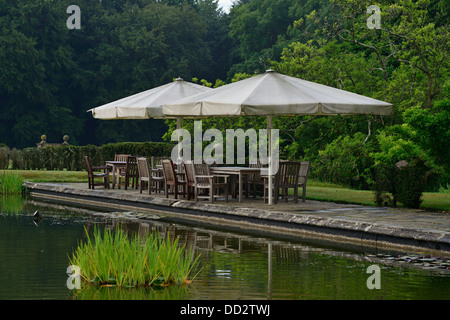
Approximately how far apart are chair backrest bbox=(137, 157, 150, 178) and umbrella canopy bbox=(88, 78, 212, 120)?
113 cm

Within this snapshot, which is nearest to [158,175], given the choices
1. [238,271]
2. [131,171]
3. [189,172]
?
[131,171]

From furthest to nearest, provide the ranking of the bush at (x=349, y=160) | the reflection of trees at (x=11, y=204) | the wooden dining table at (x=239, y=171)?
the bush at (x=349, y=160), the reflection of trees at (x=11, y=204), the wooden dining table at (x=239, y=171)

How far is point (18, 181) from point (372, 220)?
12766 millimetres

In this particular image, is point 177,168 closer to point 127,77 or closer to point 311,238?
point 311,238

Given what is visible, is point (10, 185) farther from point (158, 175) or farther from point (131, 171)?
point (158, 175)

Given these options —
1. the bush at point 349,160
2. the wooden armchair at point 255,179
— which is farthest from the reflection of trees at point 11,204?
the bush at point 349,160

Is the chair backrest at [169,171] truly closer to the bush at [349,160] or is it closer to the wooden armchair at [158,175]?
the wooden armchair at [158,175]

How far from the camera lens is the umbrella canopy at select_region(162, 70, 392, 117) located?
46.2 feet

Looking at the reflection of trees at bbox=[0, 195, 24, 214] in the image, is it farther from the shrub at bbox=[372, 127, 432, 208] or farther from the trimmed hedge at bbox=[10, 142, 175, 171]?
the shrub at bbox=[372, 127, 432, 208]

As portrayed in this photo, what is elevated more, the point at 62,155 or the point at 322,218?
the point at 62,155

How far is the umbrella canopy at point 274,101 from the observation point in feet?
46.2

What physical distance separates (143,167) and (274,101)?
16.7 ft

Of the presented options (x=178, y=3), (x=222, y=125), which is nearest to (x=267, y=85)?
(x=222, y=125)

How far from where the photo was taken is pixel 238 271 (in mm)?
8898
